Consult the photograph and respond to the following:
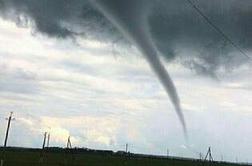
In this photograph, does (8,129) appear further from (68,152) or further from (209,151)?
(68,152)

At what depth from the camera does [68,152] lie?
171 meters

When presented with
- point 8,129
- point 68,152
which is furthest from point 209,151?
point 68,152

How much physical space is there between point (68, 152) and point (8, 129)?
86314mm

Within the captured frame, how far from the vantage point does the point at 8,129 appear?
8706 centimetres

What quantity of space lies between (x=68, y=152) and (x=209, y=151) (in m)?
90.1

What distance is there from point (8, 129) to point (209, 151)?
42.8 meters

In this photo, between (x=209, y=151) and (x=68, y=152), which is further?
(x=68, y=152)

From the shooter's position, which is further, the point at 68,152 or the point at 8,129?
the point at 68,152
